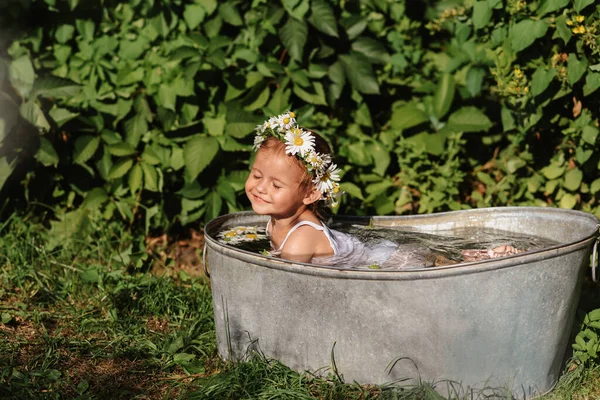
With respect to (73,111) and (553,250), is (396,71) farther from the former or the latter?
(553,250)

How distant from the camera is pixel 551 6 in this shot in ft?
10.2

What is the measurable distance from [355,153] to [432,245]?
967 mm

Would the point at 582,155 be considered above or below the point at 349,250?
above

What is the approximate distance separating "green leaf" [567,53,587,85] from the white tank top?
102cm

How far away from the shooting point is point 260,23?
3.79 metres

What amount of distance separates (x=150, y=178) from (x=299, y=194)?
1161mm

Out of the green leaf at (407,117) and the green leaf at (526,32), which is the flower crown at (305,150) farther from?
the green leaf at (407,117)

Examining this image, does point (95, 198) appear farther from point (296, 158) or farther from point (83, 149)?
point (296, 158)

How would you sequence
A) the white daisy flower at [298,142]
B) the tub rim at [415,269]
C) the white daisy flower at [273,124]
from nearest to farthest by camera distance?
the tub rim at [415,269], the white daisy flower at [298,142], the white daisy flower at [273,124]

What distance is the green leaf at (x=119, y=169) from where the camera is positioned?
3.72m

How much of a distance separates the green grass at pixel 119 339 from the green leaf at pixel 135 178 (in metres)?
0.26

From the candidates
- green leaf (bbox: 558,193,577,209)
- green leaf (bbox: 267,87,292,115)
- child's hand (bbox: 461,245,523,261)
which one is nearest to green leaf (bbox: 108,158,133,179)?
green leaf (bbox: 267,87,292,115)

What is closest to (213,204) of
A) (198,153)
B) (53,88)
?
(198,153)

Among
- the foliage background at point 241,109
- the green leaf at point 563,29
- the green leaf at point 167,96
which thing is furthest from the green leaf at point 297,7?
the green leaf at point 563,29
